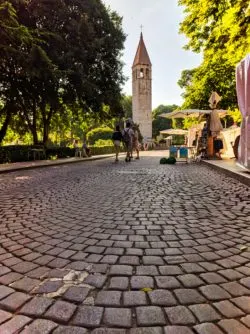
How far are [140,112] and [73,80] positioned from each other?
45409mm

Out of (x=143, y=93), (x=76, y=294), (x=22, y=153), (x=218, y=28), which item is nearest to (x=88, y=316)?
(x=76, y=294)

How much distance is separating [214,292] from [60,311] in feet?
3.47

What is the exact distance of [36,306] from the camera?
182cm

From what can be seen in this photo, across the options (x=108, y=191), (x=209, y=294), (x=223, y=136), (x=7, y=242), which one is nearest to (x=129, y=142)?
(x=223, y=136)

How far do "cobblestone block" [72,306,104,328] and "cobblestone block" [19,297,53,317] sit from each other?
229 mm

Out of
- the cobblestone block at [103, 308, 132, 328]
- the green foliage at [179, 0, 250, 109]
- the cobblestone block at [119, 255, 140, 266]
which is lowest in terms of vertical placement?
the cobblestone block at [103, 308, 132, 328]

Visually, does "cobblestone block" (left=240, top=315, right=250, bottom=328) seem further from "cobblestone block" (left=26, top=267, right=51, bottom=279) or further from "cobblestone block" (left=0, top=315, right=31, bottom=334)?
"cobblestone block" (left=26, top=267, right=51, bottom=279)

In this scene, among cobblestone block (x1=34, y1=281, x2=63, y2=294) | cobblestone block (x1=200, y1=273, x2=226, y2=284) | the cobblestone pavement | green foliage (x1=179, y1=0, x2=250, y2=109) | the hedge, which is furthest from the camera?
the hedge

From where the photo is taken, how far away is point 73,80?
18.2 metres

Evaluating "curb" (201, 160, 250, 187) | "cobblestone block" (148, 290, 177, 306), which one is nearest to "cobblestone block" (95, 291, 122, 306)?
"cobblestone block" (148, 290, 177, 306)

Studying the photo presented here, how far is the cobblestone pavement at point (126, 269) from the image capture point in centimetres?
168

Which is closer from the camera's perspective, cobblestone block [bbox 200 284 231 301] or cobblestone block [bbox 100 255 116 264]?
cobblestone block [bbox 200 284 231 301]

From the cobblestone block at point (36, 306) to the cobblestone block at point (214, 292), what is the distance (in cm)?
107

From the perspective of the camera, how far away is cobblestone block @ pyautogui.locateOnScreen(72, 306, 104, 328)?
165cm
